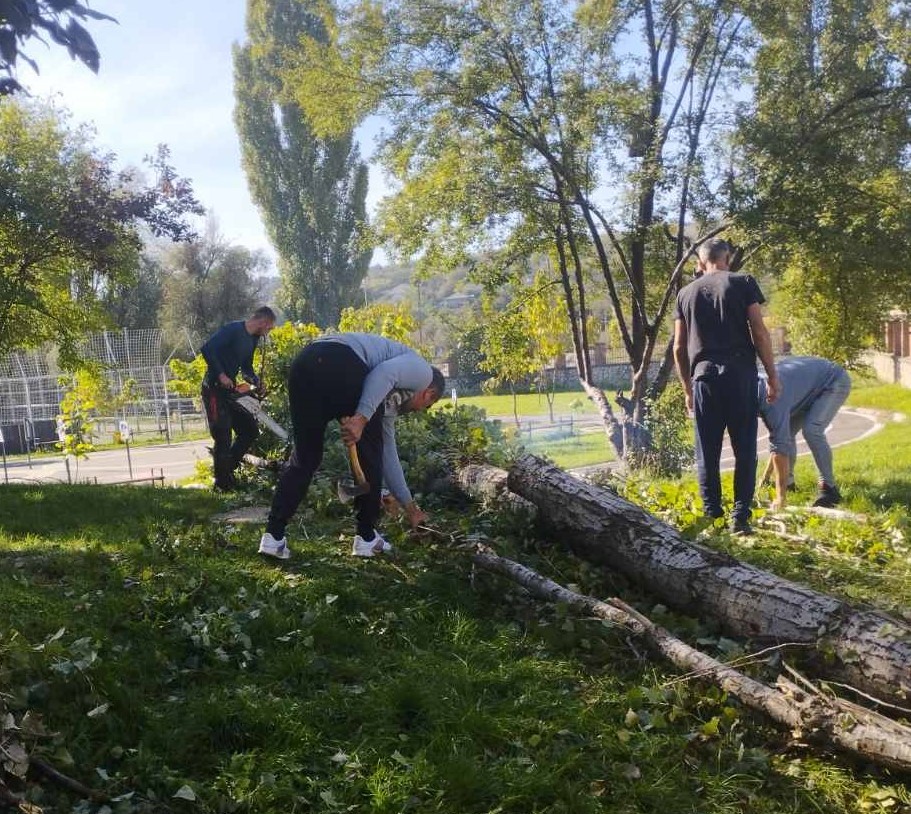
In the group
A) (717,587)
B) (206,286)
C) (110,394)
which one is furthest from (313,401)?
(206,286)

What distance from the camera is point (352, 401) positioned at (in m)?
3.92

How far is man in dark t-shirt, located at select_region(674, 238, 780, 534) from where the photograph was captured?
185 inches

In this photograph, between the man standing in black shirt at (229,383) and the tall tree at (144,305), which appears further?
the tall tree at (144,305)

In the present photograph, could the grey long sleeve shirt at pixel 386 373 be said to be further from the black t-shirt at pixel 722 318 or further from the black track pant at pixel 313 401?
the black t-shirt at pixel 722 318

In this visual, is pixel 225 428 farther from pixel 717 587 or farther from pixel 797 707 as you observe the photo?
pixel 797 707

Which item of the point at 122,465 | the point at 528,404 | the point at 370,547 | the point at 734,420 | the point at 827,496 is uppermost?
the point at 734,420

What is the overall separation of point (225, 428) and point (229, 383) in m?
0.52

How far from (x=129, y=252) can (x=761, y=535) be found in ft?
26.8

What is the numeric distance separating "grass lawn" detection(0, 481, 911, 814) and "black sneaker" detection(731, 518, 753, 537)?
1.30m

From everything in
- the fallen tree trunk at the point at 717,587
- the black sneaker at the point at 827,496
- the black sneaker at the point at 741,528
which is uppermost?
the fallen tree trunk at the point at 717,587

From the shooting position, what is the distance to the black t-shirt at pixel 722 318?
185 inches

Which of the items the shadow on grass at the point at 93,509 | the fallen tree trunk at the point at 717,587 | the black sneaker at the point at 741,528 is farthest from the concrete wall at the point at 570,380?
the fallen tree trunk at the point at 717,587

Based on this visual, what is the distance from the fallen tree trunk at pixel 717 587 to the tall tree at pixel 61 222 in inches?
258

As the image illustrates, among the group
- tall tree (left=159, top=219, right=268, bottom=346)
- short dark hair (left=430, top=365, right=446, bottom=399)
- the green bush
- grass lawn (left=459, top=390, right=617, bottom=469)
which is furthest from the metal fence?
short dark hair (left=430, top=365, right=446, bottom=399)
